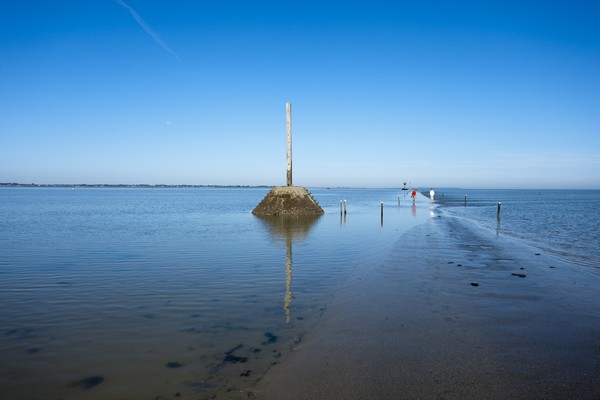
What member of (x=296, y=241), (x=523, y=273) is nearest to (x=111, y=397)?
(x=523, y=273)

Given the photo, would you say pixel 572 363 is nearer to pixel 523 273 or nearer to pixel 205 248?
pixel 523 273

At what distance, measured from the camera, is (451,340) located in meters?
6.85

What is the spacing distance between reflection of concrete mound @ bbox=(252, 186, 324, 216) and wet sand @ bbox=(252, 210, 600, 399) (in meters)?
25.1

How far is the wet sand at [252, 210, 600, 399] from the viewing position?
16.9 feet

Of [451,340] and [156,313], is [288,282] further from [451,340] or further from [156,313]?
[451,340]

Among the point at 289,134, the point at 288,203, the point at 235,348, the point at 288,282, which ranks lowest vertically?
the point at 288,282

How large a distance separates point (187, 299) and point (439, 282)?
7421mm

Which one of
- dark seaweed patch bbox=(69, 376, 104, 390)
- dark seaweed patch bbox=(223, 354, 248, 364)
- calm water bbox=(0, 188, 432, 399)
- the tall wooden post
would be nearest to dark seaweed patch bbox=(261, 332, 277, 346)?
calm water bbox=(0, 188, 432, 399)

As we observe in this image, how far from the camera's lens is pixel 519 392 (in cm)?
500

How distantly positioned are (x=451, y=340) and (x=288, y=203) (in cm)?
3120

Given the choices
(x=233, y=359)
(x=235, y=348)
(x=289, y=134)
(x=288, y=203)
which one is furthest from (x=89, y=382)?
(x=289, y=134)

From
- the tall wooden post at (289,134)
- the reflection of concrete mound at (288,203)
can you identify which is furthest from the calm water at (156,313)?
the tall wooden post at (289,134)

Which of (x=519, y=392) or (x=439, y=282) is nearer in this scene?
(x=519, y=392)

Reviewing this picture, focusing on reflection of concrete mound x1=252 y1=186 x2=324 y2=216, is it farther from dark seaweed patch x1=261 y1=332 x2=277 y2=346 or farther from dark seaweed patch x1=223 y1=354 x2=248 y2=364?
dark seaweed patch x1=223 y1=354 x2=248 y2=364
